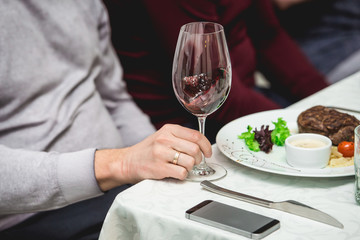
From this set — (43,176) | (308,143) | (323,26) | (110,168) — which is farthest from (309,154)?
(323,26)

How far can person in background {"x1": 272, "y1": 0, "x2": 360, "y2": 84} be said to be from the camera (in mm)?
2764

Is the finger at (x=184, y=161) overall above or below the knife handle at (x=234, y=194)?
above

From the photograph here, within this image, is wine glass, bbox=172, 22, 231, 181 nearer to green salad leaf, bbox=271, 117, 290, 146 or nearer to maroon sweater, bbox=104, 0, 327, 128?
green salad leaf, bbox=271, 117, 290, 146

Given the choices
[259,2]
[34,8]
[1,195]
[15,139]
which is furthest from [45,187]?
[259,2]

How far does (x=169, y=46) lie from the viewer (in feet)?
4.80

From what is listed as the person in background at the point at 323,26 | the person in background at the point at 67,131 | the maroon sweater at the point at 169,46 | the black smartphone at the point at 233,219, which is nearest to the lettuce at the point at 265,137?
the person in background at the point at 67,131

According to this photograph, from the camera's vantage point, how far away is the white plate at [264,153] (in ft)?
2.60

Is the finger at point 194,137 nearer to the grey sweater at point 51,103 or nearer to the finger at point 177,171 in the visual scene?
the finger at point 177,171

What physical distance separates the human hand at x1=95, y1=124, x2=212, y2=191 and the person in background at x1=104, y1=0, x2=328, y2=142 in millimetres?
604

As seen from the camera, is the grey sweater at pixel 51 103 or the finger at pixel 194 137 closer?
the finger at pixel 194 137

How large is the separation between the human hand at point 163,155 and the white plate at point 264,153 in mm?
66

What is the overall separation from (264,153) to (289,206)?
0.21 meters

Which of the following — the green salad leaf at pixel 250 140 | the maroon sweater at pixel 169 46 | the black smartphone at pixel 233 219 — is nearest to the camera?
the black smartphone at pixel 233 219

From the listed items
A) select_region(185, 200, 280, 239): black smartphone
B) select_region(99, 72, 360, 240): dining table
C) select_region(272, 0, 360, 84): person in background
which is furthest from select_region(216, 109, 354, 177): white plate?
select_region(272, 0, 360, 84): person in background
